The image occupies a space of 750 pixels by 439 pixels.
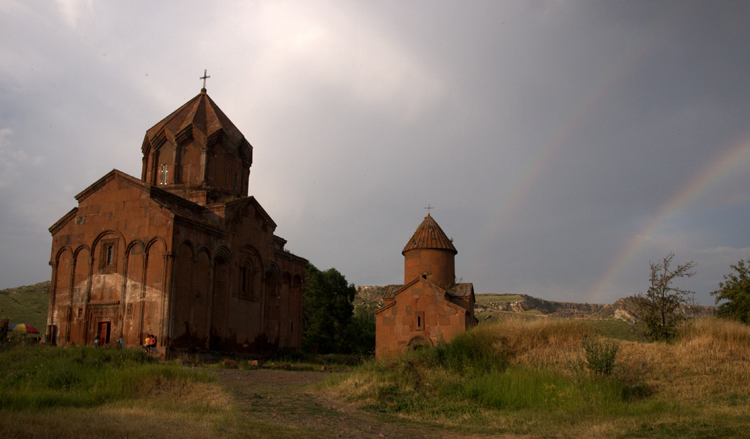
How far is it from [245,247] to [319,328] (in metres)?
14.8

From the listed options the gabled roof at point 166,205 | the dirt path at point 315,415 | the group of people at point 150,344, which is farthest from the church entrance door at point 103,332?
the dirt path at point 315,415

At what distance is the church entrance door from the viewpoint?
1529 centimetres

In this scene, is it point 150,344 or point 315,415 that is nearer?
point 315,415

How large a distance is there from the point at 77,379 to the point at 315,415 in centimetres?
437

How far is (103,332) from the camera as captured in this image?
1537cm

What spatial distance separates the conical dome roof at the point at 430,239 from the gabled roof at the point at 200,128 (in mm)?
7490

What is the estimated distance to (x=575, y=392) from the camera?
25.2 ft

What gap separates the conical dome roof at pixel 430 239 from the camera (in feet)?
67.5

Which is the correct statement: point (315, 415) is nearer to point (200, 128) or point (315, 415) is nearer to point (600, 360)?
point (600, 360)

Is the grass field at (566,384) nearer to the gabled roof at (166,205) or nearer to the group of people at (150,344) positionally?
the group of people at (150,344)

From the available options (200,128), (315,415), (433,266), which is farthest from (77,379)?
(433,266)

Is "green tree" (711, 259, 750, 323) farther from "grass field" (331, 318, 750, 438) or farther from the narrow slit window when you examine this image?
the narrow slit window

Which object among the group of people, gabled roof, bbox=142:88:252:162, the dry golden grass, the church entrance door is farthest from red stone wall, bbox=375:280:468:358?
gabled roof, bbox=142:88:252:162

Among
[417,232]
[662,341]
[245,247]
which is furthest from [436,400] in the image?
[417,232]
